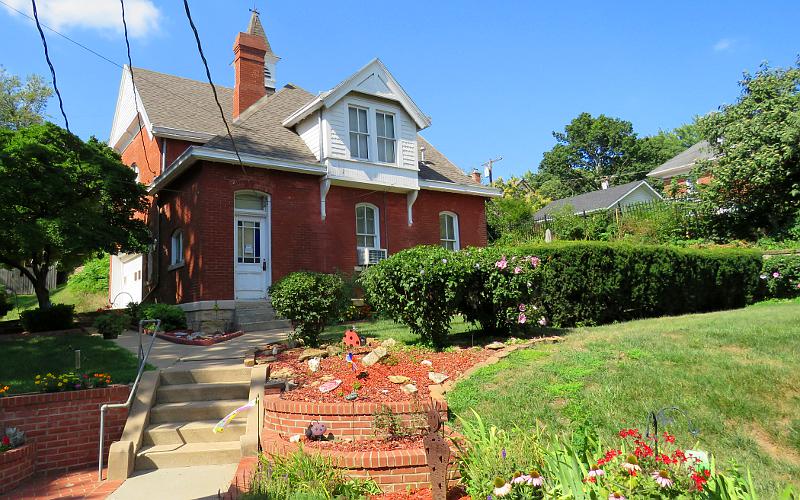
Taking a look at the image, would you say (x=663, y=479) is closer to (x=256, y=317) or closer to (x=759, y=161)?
(x=256, y=317)

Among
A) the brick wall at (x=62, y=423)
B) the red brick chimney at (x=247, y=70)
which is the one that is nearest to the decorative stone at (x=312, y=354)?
the brick wall at (x=62, y=423)

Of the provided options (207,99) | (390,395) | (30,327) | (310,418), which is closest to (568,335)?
(390,395)

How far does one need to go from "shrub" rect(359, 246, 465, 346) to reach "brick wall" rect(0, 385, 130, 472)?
371 centimetres

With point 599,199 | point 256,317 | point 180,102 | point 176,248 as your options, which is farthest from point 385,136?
point 599,199

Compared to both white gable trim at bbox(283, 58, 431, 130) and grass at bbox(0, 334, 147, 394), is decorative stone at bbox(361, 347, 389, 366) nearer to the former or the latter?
grass at bbox(0, 334, 147, 394)

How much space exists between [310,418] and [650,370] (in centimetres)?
371

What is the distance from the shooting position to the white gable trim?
48.8 ft

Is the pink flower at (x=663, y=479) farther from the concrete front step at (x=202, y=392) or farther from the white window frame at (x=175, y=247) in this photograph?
the white window frame at (x=175, y=247)

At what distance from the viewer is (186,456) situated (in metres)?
5.54

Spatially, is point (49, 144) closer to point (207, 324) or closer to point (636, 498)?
point (207, 324)

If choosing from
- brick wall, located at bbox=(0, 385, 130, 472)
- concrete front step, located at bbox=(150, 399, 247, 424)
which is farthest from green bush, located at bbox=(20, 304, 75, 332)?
concrete front step, located at bbox=(150, 399, 247, 424)

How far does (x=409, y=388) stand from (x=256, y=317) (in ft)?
26.4

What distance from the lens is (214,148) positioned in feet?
42.8

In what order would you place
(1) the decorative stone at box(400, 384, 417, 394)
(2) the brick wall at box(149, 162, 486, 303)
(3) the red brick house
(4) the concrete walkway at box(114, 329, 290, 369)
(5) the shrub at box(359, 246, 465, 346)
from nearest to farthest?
(1) the decorative stone at box(400, 384, 417, 394), (5) the shrub at box(359, 246, 465, 346), (4) the concrete walkway at box(114, 329, 290, 369), (2) the brick wall at box(149, 162, 486, 303), (3) the red brick house
